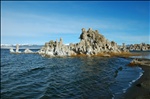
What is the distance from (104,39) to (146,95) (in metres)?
94.3

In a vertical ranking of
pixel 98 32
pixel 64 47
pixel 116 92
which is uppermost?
pixel 98 32

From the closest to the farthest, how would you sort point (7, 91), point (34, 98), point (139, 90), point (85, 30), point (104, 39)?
point (34, 98) < point (7, 91) < point (139, 90) < point (85, 30) < point (104, 39)

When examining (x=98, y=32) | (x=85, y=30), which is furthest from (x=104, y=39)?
(x=85, y=30)

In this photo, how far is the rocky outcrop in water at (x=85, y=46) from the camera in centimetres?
9125

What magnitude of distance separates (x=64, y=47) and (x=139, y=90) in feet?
228

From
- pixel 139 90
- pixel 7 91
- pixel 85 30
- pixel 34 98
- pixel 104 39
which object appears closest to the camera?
pixel 34 98

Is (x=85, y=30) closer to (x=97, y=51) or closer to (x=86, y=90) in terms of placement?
(x=97, y=51)

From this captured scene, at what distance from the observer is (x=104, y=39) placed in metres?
114

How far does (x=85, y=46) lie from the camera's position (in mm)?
94125

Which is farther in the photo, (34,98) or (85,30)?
(85,30)

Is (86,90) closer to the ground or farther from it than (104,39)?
closer to the ground

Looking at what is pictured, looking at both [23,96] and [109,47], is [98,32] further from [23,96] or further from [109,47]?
[23,96]

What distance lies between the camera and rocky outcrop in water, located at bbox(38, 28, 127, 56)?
91.2 meters

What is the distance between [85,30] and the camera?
106500 millimetres
